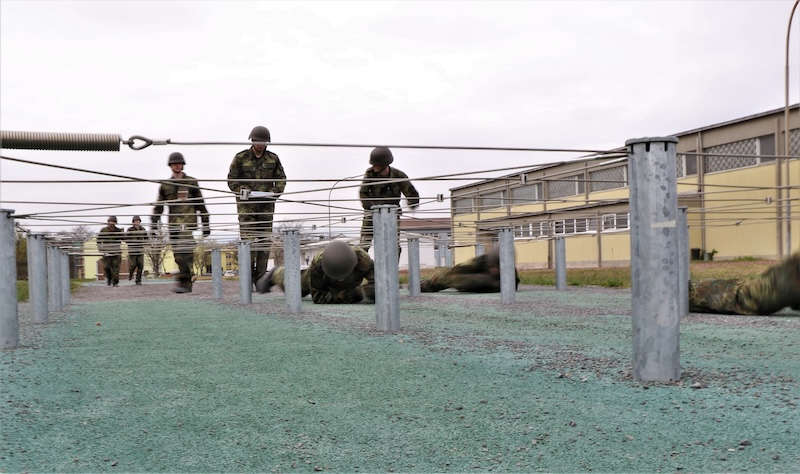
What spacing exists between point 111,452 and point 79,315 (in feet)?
26.6

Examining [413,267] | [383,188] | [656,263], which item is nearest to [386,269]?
[383,188]

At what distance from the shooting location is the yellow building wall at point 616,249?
31062mm

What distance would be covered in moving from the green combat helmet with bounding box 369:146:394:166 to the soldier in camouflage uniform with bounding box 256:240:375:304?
2.57 m

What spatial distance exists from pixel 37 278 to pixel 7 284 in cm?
290

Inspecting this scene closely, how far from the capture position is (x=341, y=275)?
10.8m

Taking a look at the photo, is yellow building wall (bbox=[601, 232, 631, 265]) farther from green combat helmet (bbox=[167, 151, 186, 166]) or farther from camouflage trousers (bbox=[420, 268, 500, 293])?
green combat helmet (bbox=[167, 151, 186, 166])

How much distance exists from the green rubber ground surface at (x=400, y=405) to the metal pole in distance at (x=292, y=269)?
3252 millimetres

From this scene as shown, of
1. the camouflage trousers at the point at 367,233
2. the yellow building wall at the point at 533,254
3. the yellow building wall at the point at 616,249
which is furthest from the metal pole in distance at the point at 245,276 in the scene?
the yellow building wall at the point at 533,254

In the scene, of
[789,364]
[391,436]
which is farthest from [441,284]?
[391,436]

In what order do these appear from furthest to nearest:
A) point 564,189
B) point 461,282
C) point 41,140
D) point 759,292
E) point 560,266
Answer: point 564,189
point 461,282
point 560,266
point 759,292
point 41,140

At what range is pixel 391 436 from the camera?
2.66 metres

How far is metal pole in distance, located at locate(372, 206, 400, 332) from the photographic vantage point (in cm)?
653

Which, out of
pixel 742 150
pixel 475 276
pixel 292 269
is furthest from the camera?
pixel 742 150

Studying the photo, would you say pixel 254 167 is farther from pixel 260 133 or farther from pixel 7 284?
pixel 7 284
